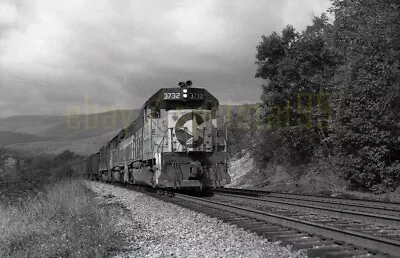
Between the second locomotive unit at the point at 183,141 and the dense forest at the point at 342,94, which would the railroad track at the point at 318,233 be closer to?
the second locomotive unit at the point at 183,141

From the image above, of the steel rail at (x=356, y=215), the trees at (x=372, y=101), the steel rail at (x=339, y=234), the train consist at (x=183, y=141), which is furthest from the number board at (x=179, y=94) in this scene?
the trees at (x=372, y=101)

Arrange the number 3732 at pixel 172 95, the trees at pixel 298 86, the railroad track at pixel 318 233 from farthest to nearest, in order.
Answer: the trees at pixel 298 86 < the number 3732 at pixel 172 95 < the railroad track at pixel 318 233

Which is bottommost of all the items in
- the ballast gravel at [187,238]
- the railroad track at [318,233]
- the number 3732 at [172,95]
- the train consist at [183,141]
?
the ballast gravel at [187,238]

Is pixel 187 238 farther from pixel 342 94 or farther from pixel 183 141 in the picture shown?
pixel 342 94

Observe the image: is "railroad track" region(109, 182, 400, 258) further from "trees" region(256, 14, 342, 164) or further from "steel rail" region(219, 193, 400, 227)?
"trees" region(256, 14, 342, 164)

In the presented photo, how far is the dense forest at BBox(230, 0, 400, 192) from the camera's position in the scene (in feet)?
52.4

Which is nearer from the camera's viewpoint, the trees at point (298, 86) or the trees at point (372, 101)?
the trees at point (372, 101)

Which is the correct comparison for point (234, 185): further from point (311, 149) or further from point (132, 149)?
point (132, 149)

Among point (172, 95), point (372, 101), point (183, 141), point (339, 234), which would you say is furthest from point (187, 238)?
point (372, 101)

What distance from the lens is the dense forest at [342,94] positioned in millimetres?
15961

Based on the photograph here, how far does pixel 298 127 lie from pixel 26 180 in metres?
14.3

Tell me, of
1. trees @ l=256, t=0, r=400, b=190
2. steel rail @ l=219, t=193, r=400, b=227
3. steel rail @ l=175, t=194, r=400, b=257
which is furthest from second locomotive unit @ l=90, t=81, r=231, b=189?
trees @ l=256, t=0, r=400, b=190

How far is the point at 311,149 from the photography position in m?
25.1

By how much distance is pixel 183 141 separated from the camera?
14.7 metres
